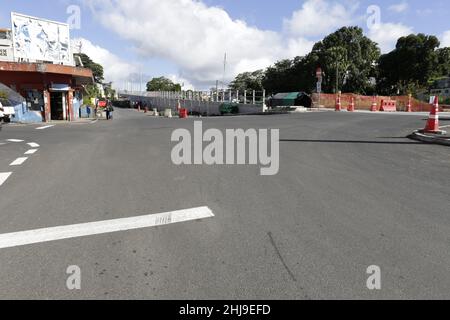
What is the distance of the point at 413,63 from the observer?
64.6m

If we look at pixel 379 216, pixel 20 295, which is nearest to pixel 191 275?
pixel 20 295

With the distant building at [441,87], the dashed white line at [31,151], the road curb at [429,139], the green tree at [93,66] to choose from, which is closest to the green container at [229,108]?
the road curb at [429,139]

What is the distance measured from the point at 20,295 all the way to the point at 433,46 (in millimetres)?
74474

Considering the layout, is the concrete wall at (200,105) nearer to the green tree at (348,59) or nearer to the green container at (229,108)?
the green container at (229,108)

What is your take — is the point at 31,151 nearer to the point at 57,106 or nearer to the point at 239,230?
the point at 239,230

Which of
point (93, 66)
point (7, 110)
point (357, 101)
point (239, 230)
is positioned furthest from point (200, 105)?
point (93, 66)

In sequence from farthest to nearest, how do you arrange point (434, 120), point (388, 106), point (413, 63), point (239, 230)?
point (413, 63), point (388, 106), point (434, 120), point (239, 230)

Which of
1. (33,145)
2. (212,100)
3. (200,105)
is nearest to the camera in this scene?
(33,145)

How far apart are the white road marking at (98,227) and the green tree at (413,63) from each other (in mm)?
65618

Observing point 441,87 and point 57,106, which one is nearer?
point 57,106

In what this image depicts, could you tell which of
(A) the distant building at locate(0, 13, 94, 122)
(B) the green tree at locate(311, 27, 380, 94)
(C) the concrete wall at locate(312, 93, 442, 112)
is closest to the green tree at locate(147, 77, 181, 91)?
(B) the green tree at locate(311, 27, 380, 94)

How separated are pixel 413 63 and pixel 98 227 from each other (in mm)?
71889

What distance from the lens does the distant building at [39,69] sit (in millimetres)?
24219

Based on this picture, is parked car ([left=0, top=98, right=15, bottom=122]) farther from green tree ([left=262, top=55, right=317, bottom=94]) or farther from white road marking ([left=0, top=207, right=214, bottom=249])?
green tree ([left=262, top=55, right=317, bottom=94])
